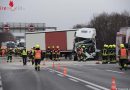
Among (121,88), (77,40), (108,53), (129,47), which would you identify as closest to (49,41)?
(77,40)

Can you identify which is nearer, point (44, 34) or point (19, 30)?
point (44, 34)

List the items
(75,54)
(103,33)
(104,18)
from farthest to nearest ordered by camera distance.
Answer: (104,18), (103,33), (75,54)

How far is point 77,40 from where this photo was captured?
167 feet

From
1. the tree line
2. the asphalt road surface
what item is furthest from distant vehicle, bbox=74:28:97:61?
the tree line

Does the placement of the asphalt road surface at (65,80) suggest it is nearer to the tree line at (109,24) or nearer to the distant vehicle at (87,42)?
the distant vehicle at (87,42)

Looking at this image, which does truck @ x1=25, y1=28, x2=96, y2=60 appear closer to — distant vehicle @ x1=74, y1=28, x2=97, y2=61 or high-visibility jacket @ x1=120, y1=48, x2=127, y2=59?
distant vehicle @ x1=74, y1=28, x2=97, y2=61

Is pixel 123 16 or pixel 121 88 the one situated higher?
pixel 123 16

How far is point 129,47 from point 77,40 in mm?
21066

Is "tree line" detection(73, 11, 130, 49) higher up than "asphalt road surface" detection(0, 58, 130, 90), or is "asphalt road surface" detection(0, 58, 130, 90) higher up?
"tree line" detection(73, 11, 130, 49)

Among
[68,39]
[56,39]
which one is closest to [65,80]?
[68,39]

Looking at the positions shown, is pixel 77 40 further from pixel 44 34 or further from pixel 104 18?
pixel 104 18

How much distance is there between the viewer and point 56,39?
5719cm

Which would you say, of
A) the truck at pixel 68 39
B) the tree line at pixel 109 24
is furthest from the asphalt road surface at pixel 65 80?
the tree line at pixel 109 24

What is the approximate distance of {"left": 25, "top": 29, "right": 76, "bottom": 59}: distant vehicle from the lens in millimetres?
55125
